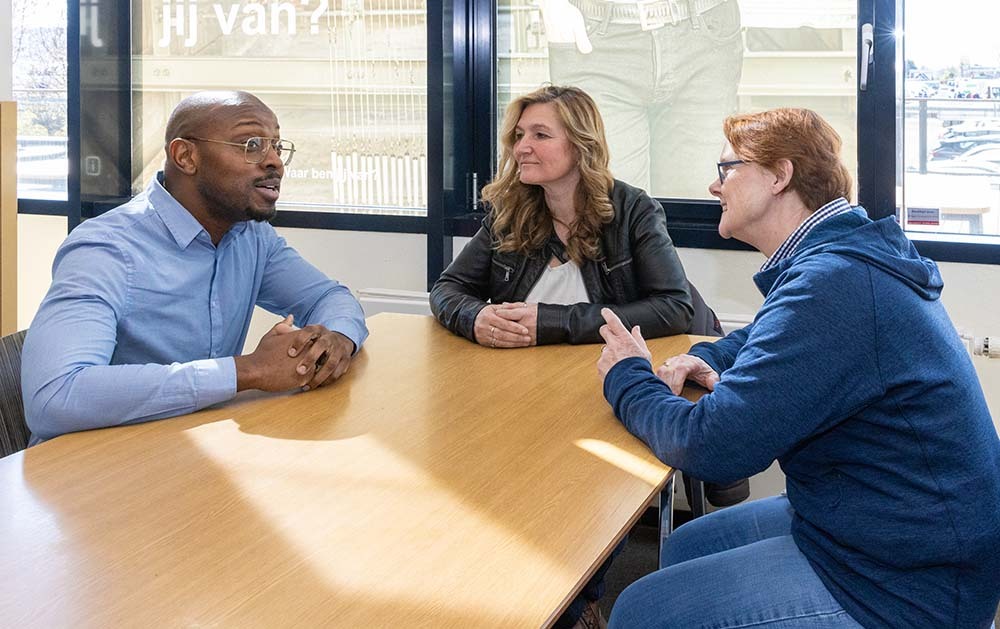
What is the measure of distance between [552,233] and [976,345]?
53.7 inches

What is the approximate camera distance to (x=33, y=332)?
77.1 inches

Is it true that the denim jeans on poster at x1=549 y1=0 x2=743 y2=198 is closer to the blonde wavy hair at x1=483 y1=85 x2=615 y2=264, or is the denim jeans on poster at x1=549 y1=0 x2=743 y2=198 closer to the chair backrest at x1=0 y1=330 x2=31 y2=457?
the blonde wavy hair at x1=483 y1=85 x2=615 y2=264

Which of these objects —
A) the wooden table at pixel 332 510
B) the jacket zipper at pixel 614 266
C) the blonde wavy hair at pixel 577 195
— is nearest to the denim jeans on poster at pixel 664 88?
the blonde wavy hair at pixel 577 195

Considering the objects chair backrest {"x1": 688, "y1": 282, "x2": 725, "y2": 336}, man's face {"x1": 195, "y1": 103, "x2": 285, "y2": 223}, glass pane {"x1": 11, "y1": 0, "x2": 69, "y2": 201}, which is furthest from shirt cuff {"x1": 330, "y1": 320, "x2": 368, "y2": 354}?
glass pane {"x1": 11, "y1": 0, "x2": 69, "y2": 201}

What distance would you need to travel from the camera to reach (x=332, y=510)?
1528 mm

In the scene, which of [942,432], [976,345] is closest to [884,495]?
[942,432]

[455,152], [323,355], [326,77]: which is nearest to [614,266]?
[323,355]

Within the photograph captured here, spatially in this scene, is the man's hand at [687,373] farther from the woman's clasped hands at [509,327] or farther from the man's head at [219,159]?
the man's head at [219,159]

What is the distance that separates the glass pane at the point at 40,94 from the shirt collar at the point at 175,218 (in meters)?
2.62

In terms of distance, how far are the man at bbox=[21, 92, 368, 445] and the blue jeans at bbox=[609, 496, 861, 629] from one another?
2.65 ft

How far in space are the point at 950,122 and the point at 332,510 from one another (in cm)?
269

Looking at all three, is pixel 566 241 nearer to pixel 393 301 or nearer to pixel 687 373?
pixel 687 373

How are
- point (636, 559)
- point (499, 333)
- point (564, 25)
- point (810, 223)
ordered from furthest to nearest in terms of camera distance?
point (564, 25)
point (636, 559)
point (499, 333)
point (810, 223)

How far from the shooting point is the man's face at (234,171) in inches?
93.1
